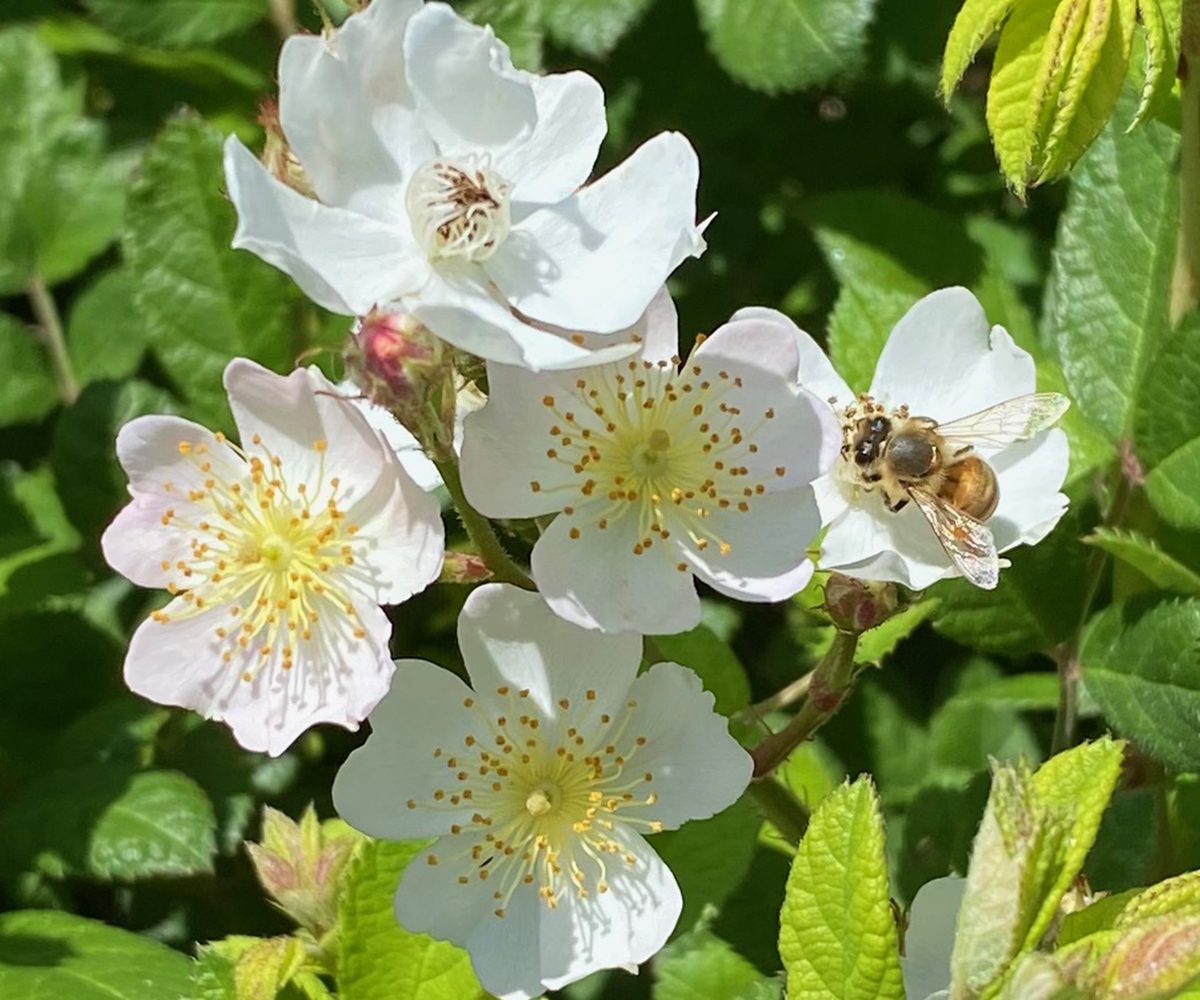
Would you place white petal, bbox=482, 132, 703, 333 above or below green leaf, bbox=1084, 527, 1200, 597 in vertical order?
above

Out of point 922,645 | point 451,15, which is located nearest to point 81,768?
point 451,15

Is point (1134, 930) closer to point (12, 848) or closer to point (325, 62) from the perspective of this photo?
point (325, 62)

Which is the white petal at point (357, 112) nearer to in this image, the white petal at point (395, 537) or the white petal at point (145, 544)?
the white petal at point (395, 537)

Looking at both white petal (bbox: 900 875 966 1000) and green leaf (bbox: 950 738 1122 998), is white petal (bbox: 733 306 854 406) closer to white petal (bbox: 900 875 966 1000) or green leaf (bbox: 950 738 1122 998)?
white petal (bbox: 900 875 966 1000)

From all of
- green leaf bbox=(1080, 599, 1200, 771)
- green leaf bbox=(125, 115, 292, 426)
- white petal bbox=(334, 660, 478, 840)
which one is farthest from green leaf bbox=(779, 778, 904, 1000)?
green leaf bbox=(125, 115, 292, 426)

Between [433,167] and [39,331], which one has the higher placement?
[433,167]

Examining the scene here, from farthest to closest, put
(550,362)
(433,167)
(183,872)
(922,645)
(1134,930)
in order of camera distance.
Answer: (922,645), (183,872), (433,167), (550,362), (1134,930)

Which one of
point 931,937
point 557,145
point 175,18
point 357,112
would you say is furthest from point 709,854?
point 175,18
